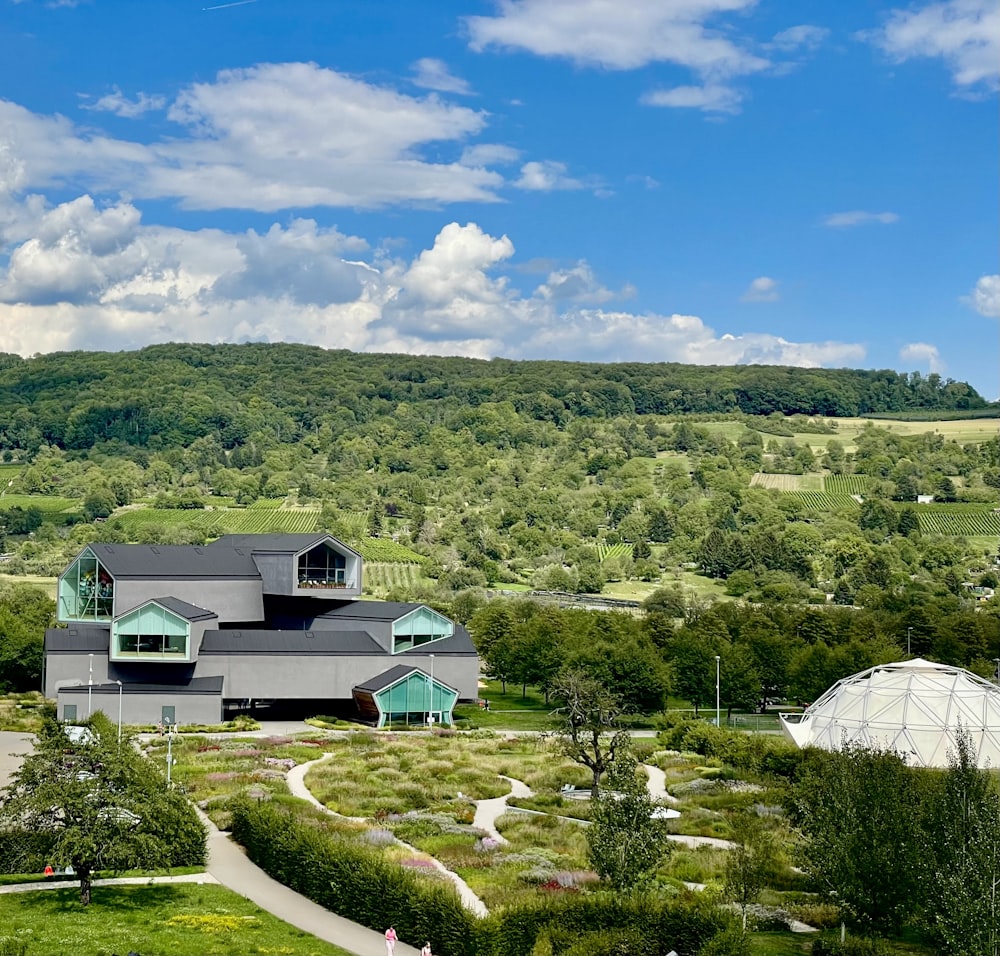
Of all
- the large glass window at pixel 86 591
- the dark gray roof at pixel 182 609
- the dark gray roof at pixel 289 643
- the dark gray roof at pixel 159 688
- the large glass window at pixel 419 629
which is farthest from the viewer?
the large glass window at pixel 419 629

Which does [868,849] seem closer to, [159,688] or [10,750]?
[10,750]

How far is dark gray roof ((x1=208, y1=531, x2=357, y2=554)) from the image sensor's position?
76.9m

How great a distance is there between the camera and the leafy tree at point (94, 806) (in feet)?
A: 104

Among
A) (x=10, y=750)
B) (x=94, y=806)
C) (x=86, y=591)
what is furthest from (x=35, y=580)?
(x=94, y=806)

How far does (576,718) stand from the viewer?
5375 centimetres

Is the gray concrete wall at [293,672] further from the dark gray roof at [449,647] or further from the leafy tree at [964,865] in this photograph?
the leafy tree at [964,865]

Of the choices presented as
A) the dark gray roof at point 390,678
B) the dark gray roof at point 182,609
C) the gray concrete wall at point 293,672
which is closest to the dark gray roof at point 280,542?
the dark gray roof at point 182,609

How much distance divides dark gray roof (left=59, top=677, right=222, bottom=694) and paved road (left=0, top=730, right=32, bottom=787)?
643 centimetres

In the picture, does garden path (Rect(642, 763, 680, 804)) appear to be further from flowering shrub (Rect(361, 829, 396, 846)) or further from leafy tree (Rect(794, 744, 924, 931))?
leafy tree (Rect(794, 744, 924, 931))

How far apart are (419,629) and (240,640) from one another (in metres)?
10.4

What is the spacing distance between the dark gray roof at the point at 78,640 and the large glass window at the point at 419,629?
1611 cm

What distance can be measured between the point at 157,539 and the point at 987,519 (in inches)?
4168

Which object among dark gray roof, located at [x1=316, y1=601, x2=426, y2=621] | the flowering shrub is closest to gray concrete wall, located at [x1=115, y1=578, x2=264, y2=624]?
dark gray roof, located at [x1=316, y1=601, x2=426, y2=621]

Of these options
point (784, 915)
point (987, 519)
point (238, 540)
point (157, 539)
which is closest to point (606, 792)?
point (784, 915)
